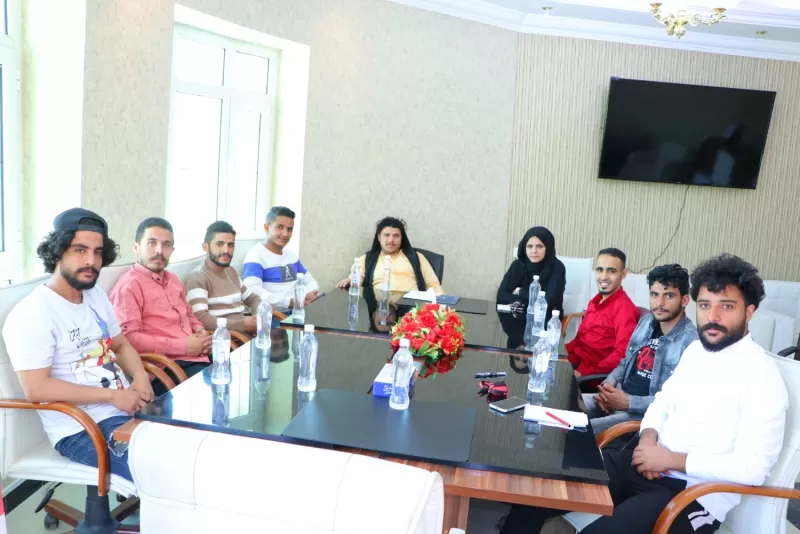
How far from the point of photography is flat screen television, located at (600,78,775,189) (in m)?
5.91

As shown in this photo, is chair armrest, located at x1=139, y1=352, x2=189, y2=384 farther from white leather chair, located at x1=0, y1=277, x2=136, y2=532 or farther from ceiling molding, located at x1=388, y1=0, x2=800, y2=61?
ceiling molding, located at x1=388, y1=0, x2=800, y2=61

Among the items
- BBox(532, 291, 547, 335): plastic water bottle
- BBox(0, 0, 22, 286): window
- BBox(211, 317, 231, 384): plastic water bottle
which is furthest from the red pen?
BBox(0, 0, 22, 286): window

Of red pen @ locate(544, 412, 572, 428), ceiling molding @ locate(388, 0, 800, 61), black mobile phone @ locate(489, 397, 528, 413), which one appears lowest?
black mobile phone @ locate(489, 397, 528, 413)

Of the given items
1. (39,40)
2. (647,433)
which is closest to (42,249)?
(39,40)

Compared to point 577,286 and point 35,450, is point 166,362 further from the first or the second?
point 577,286

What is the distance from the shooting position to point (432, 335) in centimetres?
274

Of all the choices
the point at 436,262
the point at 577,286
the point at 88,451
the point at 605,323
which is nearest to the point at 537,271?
the point at 577,286

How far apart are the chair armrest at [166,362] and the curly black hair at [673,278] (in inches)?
83.1

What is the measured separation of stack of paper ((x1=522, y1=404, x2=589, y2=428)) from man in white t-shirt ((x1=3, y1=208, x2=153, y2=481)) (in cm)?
130

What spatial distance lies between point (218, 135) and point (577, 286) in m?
2.99

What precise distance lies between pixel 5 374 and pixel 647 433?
223 cm

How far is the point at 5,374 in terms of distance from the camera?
2.27 metres

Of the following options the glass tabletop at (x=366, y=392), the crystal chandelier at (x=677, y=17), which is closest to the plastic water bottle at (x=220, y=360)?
the glass tabletop at (x=366, y=392)

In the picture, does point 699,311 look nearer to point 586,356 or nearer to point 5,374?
point 586,356
